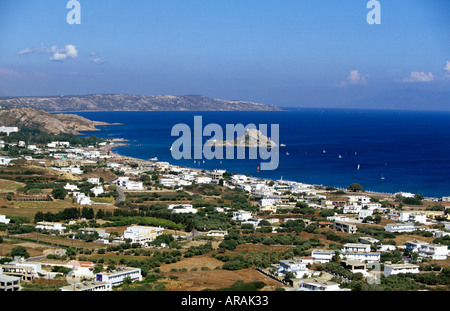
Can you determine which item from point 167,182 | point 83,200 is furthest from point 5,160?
point 83,200

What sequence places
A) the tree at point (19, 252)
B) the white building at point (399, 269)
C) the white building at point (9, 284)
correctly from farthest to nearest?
the tree at point (19, 252) < the white building at point (399, 269) < the white building at point (9, 284)

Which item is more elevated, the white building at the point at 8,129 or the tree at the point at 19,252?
the white building at the point at 8,129

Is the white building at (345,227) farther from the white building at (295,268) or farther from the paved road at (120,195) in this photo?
the paved road at (120,195)

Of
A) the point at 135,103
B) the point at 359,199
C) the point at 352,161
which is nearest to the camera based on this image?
the point at 359,199

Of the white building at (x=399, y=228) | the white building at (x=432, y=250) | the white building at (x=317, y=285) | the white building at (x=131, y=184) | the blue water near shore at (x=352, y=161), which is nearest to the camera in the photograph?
the white building at (x=317, y=285)

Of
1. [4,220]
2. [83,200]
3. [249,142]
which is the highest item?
[249,142]

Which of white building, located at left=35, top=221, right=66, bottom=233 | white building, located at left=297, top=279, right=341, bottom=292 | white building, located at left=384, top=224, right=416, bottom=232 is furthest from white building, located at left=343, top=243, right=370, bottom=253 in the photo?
white building, located at left=35, top=221, right=66, bottom=233

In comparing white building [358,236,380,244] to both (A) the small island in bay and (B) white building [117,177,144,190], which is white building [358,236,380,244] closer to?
(B) white building [117,177,144,190]

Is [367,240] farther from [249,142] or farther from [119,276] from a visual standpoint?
[249,142]

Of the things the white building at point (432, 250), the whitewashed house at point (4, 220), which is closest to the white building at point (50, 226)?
the whitewashed house at point (4, 220)
